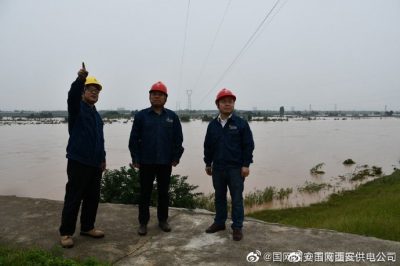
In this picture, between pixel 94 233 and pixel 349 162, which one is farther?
pixel 349 162

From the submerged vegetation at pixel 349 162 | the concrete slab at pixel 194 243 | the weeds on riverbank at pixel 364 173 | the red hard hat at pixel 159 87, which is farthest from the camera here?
the submerged vegetation at pixel 349 162

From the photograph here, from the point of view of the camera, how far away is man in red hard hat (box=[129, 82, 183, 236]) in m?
4.13

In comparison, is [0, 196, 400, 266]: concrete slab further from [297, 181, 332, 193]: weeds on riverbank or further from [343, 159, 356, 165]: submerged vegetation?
[343, 159, 356, 165]: submerged vegetation

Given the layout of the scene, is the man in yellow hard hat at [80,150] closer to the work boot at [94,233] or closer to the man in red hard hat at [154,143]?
the work boot at [94,233]

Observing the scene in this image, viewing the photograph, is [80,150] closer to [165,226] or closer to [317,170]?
[165,226]

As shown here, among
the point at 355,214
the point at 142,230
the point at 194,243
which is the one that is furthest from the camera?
the point at 355,214

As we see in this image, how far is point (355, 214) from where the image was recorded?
8.23m

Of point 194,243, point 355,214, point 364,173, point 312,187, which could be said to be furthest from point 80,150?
point 364,173

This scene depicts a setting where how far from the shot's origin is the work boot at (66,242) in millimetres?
3745

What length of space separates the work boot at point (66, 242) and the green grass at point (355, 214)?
455cm

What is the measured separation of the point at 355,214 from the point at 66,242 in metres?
6.82

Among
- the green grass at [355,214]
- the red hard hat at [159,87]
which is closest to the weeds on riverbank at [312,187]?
the green grass at [355,214]

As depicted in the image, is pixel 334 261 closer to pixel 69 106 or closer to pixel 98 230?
pixel 98 230

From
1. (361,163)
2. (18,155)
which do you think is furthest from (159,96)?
(18,155)
